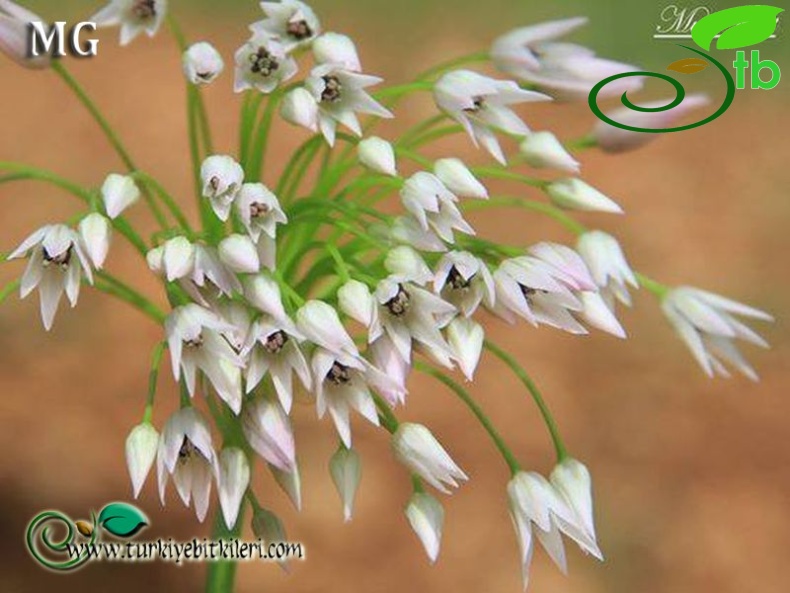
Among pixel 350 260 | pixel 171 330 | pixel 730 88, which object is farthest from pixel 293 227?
pixel 730 88

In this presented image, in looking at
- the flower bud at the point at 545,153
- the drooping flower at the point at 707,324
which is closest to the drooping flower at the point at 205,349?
the flower bud at the point at 545,153

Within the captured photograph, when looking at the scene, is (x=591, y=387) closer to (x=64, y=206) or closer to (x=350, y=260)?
(x=64, y=206)

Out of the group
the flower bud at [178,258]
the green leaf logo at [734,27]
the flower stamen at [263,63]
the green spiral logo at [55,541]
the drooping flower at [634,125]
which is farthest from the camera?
the green leaf logo at [734,27]

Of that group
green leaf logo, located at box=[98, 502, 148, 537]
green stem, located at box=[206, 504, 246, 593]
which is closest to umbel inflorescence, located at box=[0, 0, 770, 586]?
green stem, located at box=[206, 504, 246, 593]

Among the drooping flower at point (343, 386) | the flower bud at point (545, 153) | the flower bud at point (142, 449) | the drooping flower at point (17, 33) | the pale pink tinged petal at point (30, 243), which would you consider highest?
the drooping flower at point (17, 33)

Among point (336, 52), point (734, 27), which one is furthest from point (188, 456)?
point (734, 27)

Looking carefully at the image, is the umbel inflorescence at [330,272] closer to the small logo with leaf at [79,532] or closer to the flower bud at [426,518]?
the flower bud at [426,518]

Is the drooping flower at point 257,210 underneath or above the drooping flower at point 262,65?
underneath
